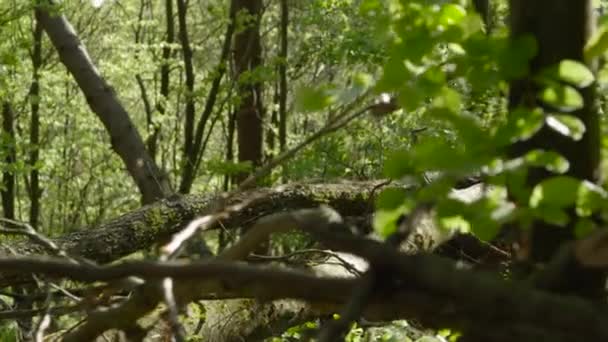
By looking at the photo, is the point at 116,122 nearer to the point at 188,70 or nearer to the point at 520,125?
the point at 188,70

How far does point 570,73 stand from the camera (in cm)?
138

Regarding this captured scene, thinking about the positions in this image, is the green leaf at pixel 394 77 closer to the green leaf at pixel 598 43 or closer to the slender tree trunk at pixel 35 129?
the green leaf at pixel 598 43

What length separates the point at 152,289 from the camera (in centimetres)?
144

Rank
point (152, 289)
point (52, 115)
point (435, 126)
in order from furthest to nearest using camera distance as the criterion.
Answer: point (52, 115)
point (435, 126)
point (152, 289)

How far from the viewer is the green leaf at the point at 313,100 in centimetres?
152

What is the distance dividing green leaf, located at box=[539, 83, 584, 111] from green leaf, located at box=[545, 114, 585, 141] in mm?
17

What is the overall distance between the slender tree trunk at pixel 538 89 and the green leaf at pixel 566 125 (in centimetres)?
6

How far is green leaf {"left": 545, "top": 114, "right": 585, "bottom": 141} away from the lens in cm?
136

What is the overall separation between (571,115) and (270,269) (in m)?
0.60

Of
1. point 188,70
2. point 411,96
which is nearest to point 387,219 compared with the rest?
point 411,96

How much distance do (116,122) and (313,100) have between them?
23.2ft

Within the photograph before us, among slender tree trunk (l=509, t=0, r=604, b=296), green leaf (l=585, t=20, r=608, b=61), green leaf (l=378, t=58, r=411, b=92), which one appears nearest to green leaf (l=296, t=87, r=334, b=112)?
green leaf (l=378, t=58, r=411, b=92)

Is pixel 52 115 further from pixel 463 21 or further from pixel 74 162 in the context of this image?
pixel 463 21

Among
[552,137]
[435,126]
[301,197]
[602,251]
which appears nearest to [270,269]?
[602,251]
